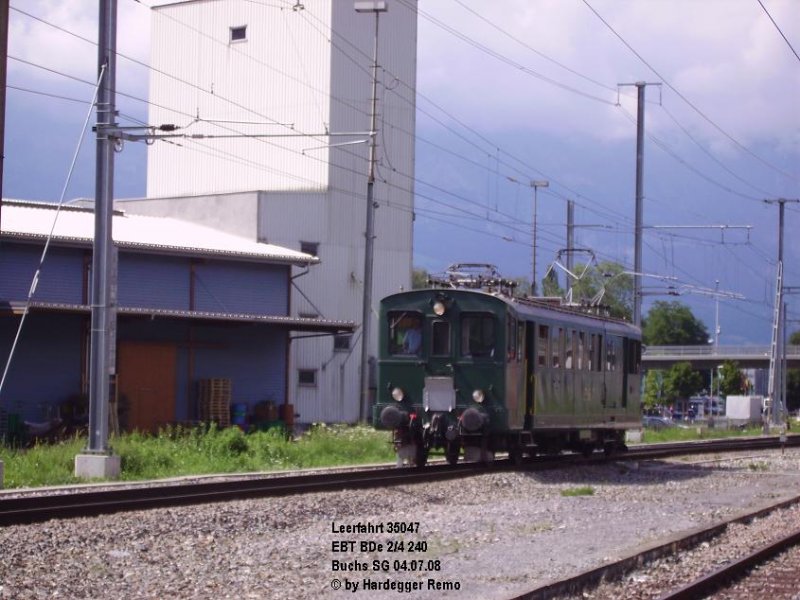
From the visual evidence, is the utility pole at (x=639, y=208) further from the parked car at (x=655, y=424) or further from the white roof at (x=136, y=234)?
the white roof at (x=136, y=234)

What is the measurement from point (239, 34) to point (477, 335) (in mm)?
32940

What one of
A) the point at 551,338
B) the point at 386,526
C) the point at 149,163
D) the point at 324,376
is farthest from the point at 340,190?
the point at 386,526

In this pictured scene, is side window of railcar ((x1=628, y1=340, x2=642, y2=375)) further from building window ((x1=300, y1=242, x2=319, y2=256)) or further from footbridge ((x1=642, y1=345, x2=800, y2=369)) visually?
footbridge ((x1=642, y1=345, x2=800, y2=369))

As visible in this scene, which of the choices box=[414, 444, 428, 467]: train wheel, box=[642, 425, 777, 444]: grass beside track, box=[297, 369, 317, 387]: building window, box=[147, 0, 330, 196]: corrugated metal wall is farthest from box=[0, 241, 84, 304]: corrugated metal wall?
box=[642, 425, 777, 444]: grass beside track

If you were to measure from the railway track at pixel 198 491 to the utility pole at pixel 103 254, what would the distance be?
1765 millimetres

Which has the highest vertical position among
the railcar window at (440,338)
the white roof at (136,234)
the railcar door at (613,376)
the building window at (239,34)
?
the building window at (239,34)

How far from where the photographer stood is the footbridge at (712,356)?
95.5 meters

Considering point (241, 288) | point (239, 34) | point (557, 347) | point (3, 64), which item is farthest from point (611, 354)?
point (239, 34)

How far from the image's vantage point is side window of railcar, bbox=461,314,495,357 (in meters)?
20.6

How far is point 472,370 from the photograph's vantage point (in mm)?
20531

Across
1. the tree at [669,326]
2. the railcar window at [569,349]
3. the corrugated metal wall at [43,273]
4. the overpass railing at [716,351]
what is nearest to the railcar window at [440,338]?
the railcar window at [569,349]

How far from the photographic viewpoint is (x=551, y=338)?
22.4 m

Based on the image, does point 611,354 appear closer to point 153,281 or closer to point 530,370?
point 530,370

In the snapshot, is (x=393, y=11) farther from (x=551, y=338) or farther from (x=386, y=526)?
(x=386, y=526)
